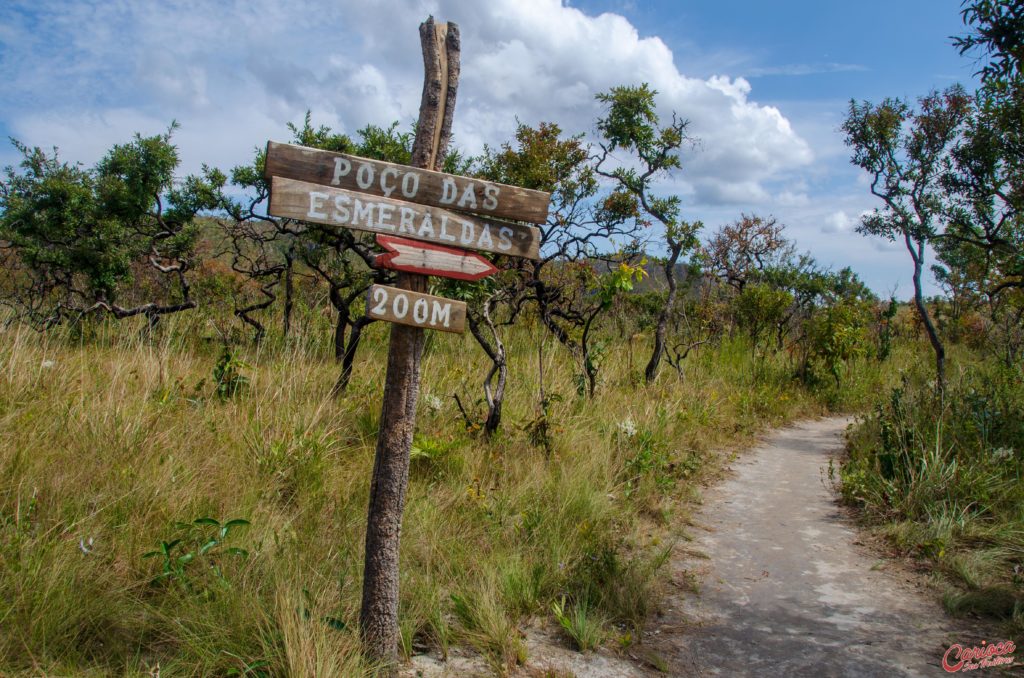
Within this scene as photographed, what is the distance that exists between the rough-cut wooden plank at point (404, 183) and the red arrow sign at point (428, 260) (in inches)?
7.6

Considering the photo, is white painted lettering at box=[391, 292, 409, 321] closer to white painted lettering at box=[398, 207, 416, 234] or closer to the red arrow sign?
the red arrow sign

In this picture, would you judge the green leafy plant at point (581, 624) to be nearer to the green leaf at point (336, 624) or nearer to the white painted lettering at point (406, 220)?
the green leaf at point (336, 624)

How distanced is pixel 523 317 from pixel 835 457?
4.51 meters

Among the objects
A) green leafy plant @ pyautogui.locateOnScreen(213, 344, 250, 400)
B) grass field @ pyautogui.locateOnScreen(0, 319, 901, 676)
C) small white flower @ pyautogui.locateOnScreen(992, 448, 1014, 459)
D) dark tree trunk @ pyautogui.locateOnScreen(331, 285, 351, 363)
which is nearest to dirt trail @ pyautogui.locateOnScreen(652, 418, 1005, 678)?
grass field @ pyautogui.locateOnScreen(0, 319, 901, 676)

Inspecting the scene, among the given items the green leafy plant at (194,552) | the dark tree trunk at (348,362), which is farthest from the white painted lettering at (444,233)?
the dark tree trunk at (348,362)

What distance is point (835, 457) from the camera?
8.26 meters

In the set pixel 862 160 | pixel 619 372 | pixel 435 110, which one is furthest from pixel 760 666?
pixel 862 160

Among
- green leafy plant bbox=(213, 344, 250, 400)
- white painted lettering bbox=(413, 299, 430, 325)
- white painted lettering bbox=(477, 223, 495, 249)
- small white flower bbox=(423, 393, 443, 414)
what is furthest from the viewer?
small white flower bbox=(423, 393, 443, 414)

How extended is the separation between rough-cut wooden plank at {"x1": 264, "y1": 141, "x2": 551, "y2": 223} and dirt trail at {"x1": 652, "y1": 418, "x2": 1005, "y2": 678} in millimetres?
2378

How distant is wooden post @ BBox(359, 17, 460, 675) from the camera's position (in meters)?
2.93

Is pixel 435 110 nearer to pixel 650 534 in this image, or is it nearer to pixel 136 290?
pixel 650 534

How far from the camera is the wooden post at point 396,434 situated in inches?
115

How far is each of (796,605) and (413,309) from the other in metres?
3.07

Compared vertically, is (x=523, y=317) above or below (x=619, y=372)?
above
